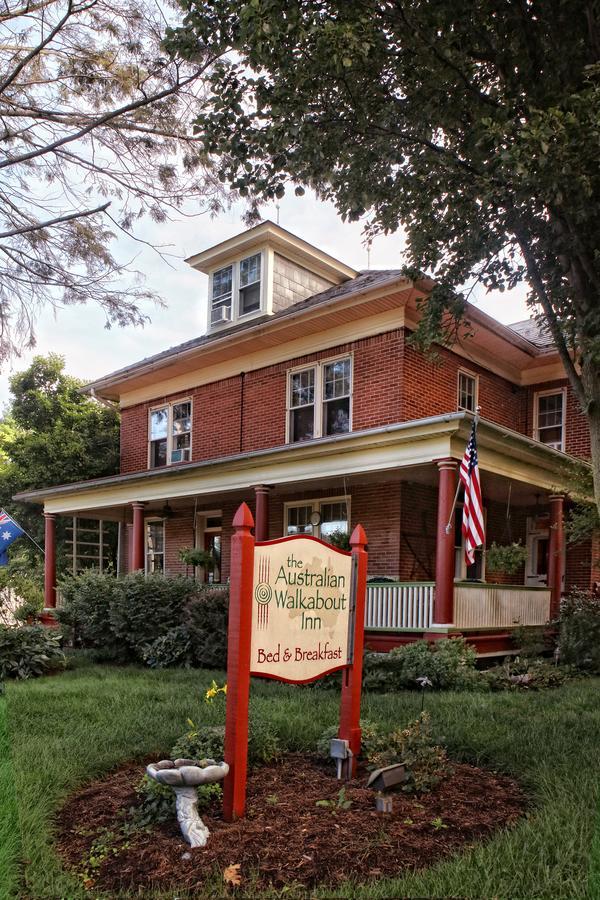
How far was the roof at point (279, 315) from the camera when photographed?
573 inches

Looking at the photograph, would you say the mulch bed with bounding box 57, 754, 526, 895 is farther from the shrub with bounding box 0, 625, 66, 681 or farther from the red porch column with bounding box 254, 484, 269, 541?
the red porch column with bounding box 254, 484, 269, 541

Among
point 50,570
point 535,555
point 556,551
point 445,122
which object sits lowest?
point 50,570

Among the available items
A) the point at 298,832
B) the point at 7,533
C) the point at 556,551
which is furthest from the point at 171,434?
the point at 298,832

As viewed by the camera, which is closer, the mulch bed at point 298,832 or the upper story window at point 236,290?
the mulch bed at point 298,832

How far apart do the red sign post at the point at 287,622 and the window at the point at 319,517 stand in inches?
350

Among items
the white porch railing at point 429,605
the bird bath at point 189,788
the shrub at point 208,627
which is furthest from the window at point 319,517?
the bird bath at point 189,788

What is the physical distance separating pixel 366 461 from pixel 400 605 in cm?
240

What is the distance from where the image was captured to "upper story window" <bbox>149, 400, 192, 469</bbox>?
62.3ft

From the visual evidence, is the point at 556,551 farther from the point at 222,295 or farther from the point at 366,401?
the point at 222,295

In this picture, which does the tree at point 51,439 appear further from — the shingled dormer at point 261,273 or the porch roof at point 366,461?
the porch roof at point 366,461

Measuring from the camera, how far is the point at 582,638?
39.8ft

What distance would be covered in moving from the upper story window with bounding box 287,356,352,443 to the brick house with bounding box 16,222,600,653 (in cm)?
3

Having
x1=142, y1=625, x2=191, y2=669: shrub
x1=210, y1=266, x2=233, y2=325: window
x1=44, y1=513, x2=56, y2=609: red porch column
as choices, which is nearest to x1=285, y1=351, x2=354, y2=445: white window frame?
x1=210, y1=266, x2=233, y2=325: window

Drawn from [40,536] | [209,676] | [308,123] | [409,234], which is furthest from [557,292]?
[40,536]
